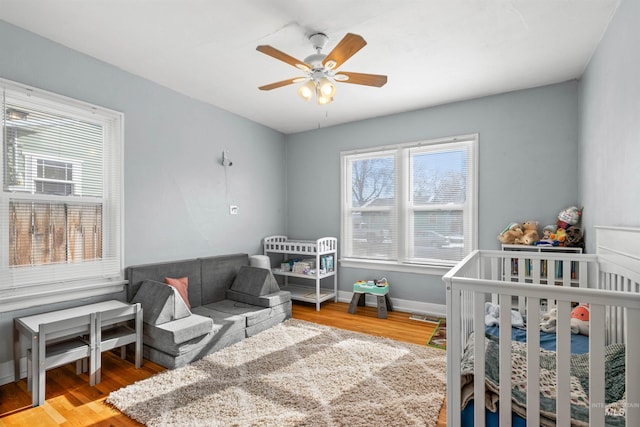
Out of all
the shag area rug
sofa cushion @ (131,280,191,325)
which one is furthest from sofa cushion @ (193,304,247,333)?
sofa cushion @ (131,280,191,325)

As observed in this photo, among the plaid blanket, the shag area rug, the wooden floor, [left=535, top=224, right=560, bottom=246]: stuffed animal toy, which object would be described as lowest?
the wooden floor

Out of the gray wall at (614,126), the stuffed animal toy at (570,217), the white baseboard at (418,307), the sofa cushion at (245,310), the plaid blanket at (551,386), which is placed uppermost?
the gray wall at (614,126)

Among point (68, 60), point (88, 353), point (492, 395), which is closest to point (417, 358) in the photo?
point (492, 395)

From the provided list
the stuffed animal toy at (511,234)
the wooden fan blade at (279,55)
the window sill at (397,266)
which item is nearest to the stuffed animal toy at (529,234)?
the stuffed animal toy at (511,234)

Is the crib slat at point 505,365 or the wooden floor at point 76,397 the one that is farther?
the wooden floor at point 76,397

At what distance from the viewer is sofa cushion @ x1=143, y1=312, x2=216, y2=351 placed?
8.03ft

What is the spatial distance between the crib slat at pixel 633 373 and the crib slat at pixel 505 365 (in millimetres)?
345

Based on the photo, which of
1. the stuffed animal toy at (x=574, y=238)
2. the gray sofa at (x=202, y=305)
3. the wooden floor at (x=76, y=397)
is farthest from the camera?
the stuffed animal toy at (x=574, y=238)

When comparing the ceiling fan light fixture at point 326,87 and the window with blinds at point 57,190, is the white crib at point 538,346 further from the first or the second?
the window with blinds at point 57,190

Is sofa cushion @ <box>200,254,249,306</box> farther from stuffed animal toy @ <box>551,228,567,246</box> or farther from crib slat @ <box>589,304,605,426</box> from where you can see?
stuffed animal toy @ <box>551,228,567,246</box>

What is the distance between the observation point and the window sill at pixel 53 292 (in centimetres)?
223

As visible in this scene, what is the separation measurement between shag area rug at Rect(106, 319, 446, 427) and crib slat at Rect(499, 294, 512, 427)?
711 mm

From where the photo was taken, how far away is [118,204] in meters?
2.86

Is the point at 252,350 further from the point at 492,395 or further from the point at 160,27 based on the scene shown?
the point at 160,27
